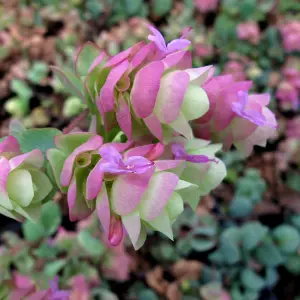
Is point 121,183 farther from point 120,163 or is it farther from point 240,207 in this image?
point 240,207

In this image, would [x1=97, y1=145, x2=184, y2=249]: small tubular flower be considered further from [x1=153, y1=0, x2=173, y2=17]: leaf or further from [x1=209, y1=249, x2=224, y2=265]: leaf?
[x1=153, y1=0, x2=173, y2=17]: leaf

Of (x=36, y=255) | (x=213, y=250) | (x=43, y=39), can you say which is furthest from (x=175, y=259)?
(x=43, y=39)

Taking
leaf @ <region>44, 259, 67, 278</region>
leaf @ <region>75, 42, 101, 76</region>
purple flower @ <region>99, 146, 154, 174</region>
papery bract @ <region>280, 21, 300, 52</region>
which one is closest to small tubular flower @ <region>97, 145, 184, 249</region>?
purple flower @ <region>99, 146, 154, 174</region>

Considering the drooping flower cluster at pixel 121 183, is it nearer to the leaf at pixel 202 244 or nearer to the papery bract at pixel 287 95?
the leaf at pixel 202 244

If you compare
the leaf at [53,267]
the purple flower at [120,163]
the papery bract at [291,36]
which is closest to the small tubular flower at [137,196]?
the purple flower at [120,163]

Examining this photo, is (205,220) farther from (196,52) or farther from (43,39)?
(43,39)

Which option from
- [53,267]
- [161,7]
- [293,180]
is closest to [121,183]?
[53,267]
